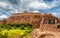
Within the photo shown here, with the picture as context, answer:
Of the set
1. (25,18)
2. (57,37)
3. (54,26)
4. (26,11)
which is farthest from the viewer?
(26,11)

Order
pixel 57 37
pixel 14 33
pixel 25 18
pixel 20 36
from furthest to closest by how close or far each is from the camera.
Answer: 1. pixel 25 18
2. pixel 14 33
3. pixel 20 36
4. pixel 57 37

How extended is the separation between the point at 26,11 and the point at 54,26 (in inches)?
2247

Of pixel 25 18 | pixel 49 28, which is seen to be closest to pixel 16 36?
pixel 49 28

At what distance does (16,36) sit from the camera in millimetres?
33406

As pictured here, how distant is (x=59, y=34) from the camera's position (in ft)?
49.5

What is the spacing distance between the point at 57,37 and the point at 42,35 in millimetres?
1274

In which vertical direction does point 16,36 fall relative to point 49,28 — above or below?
below

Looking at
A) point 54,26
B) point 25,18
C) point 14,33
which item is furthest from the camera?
point 25,18

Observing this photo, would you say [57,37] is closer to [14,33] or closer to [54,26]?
[54,26]

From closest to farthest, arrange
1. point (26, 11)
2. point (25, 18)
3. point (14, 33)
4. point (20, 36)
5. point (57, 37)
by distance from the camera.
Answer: point (57, 37), point (20, 36), point (14, 33), point (25, 18), point (26, 11)

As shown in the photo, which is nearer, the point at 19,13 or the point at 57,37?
the point at 57,37

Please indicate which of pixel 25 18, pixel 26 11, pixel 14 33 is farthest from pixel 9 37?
pixel 26 11

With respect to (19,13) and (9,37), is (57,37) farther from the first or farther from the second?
(19,13)

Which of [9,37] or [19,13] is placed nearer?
[9,37]
